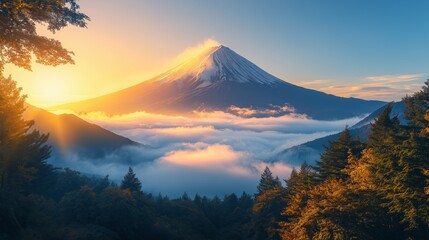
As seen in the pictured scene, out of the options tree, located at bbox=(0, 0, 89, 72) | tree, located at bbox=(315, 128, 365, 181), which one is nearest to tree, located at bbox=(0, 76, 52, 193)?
tree, located at bbox=(0, 0, 89, 72)

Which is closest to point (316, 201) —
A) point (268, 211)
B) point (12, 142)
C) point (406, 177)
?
point (406, 177)

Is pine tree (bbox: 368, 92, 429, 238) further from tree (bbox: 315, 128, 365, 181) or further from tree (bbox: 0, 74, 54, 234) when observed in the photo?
tree (bbox: 0, 74, 54, 234)

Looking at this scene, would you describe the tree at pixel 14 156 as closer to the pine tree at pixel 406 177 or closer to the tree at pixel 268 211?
the pine tree at pixel 406 177

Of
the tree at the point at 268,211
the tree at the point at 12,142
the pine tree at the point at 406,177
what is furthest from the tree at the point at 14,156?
the tree at the point at 268,211

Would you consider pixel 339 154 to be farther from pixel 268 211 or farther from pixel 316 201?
pixel 268 211

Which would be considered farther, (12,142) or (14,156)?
(14,156)

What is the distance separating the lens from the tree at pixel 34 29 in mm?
10758

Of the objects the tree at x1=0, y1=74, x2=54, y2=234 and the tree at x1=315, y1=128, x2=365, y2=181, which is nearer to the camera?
the tree at x1=0, y1=74, x2=54, y2=234

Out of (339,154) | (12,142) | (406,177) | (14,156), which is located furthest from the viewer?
(339,154)

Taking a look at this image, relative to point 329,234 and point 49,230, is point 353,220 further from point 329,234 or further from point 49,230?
point 49,230

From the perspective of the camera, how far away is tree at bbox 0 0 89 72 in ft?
35.3

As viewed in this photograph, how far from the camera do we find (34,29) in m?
11.6

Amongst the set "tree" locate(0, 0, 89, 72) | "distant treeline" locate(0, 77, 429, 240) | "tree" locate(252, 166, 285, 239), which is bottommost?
"tree" locate(252, 166, 285, 239)

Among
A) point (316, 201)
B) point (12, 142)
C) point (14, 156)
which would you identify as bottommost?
point (316, 201)
